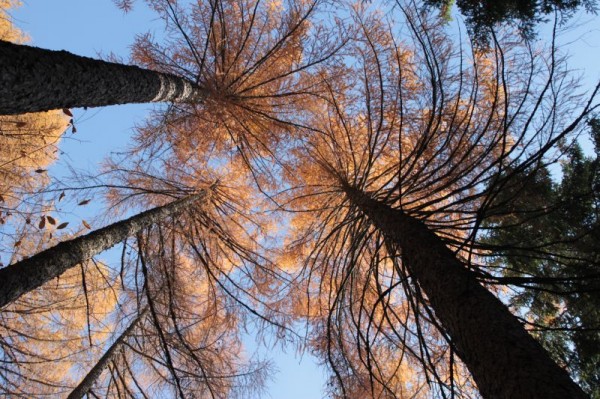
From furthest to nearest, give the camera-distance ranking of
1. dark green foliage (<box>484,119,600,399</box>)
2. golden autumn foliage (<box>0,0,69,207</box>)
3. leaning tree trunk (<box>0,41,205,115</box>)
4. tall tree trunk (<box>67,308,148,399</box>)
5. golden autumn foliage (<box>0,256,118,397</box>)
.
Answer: golden autumn foliage (<box>0,0,69,207</box>)
golden autumn foliage (<box>0,256,118,397</box>)
tall tree trunk (<box>67,308,148,399</box>)
dark green foliage (<box>484,119,600,399</box>)
leaning tree trunk (<box>0,41,205,115</box>)

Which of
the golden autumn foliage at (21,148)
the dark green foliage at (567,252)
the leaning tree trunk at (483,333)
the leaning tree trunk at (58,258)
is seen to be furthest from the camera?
the golden autumn foliage at (21,148)

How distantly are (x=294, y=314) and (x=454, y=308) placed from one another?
4.72m

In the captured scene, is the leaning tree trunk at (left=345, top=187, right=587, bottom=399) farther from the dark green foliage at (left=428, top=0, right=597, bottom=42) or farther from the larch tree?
the dark green foliage at (left=428, top=0, right=597, bottom=42)

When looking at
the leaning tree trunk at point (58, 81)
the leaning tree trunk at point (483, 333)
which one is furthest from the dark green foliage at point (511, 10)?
the leaning tree trunk at point (58, 81)

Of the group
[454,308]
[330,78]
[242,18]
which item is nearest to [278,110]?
[330,78]

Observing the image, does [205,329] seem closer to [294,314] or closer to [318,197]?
[294,314]

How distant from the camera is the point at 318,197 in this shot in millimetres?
7719

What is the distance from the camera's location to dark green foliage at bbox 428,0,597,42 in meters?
3.61

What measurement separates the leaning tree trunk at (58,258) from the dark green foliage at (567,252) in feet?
12.9

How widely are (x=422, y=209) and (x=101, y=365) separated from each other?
5.00 m

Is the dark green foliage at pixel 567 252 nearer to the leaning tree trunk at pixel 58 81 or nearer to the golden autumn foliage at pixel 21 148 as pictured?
the leaning tree trunk at pixel 58 81

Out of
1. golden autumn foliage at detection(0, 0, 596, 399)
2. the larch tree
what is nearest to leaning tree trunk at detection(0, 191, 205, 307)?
golden autumn foliage at detection(0, 0, 596, 399)

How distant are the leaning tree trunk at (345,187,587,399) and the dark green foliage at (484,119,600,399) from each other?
74 centimetres

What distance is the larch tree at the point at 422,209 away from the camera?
2.48 m
